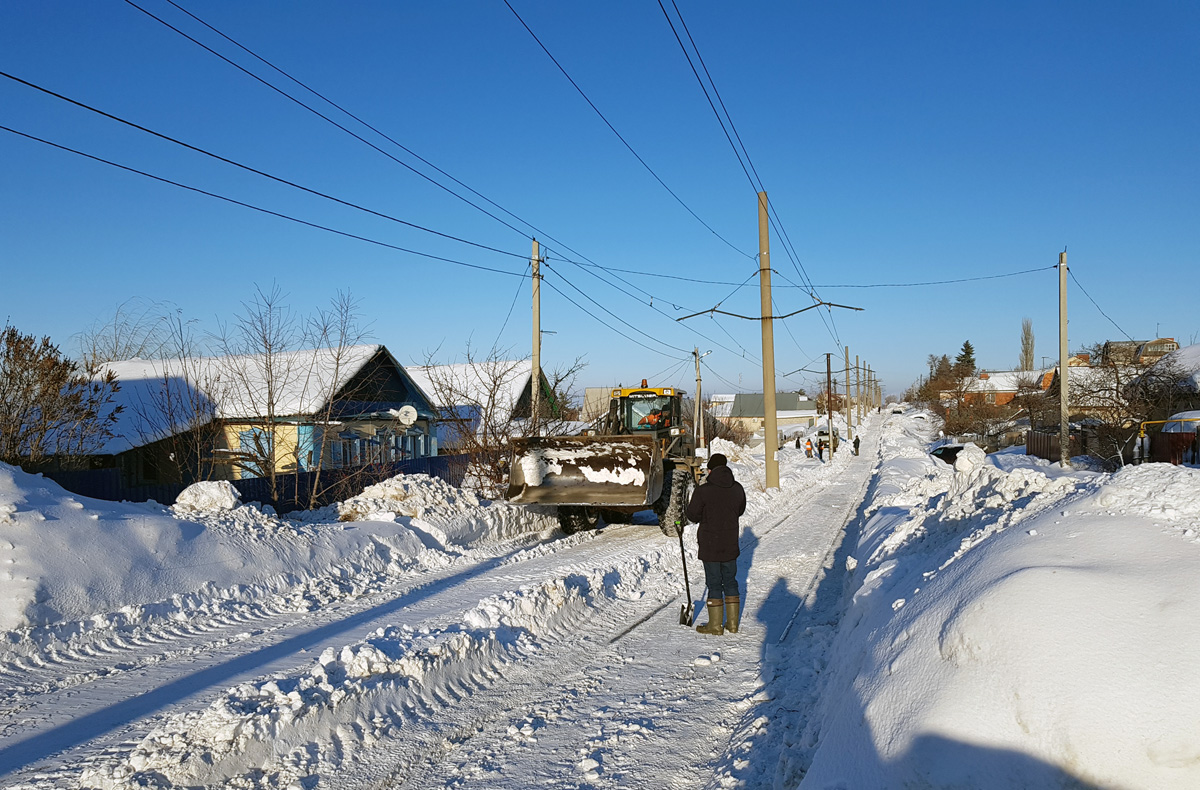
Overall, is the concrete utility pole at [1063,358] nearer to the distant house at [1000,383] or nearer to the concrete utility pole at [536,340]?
the concrete utility pole at [536,340]

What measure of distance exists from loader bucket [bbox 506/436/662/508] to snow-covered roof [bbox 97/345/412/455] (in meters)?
4.95

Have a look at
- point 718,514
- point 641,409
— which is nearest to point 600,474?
point 641,409

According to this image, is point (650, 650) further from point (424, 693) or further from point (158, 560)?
point (158, 560)

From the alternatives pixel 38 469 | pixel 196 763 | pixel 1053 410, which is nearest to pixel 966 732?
pixel 196 763

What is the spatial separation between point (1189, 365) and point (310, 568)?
40.4 m

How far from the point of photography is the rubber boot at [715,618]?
25.5 feet

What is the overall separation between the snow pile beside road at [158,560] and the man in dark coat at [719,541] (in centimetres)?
466

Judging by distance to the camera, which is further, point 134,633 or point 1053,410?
point 1053,410

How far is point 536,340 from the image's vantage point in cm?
1919

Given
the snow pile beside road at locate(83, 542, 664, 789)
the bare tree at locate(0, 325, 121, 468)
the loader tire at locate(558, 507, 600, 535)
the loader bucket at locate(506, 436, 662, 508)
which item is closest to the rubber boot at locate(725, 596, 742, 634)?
the snow pile beside road at locate(83, 542, 664, 789)

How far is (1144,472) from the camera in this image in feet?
16.5

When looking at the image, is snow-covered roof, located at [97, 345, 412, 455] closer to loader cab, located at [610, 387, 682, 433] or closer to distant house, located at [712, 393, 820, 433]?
loader cab, located at [610, 387, 682, 433]

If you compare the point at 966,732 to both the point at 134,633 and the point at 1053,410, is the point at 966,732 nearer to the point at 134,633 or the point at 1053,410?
the point at 134,633

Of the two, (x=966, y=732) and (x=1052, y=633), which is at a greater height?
(x=1052, y=633)
